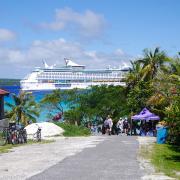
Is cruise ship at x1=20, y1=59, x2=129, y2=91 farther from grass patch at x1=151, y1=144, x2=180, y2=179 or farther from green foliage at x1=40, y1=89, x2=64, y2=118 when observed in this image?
grass patch at x1=151, y1=144, x2=180, y2=179

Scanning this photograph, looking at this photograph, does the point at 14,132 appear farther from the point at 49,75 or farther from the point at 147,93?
the point at 49,75

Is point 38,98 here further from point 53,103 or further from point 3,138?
point 3,138

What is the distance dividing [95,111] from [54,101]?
316 inches

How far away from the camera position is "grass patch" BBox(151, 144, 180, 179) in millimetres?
13750

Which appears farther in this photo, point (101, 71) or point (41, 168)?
point (101, 71)

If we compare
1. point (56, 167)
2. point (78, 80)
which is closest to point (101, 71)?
point (78, 80)

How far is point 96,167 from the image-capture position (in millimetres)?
14227

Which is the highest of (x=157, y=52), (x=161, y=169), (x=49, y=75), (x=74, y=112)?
(x=49, y=75)

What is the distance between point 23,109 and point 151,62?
48.7 feet

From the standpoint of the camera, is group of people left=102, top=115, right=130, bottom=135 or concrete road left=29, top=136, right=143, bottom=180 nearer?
concrete road left=29, top=136, right=143, bottom=180

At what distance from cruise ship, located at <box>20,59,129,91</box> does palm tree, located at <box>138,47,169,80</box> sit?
218 ft

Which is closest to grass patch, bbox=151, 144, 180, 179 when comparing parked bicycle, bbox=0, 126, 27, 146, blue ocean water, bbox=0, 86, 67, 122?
parked bicycle, bbox=0, 126, 27, 146

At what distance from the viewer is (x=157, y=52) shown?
5184 cm

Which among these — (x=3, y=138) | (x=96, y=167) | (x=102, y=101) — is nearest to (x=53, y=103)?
(x=102, y=101)
